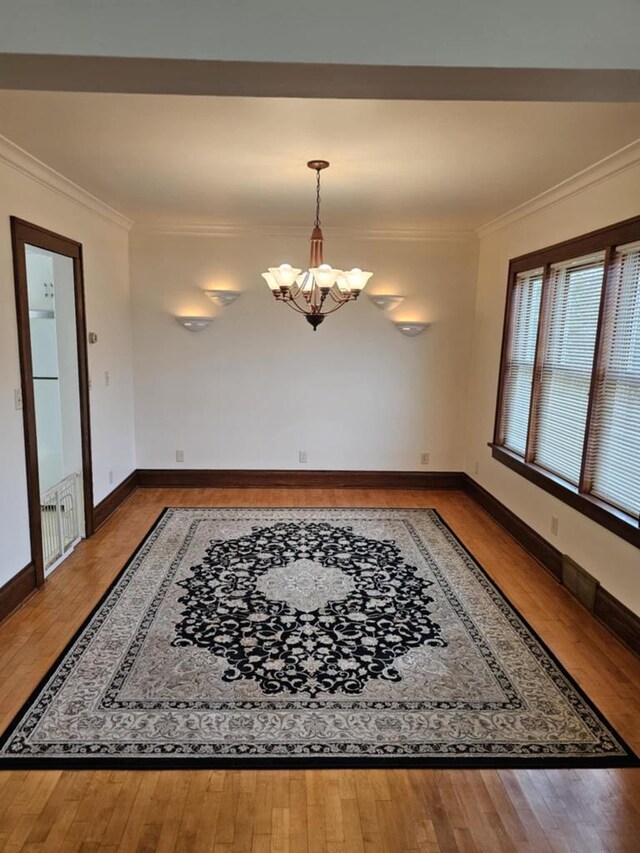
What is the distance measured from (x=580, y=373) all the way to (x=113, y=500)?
156 inches

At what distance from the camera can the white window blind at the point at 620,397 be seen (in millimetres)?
2980

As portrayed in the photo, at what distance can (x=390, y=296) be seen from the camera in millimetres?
5312

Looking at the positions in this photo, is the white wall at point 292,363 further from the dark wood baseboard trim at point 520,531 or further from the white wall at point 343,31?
the white wall at point 343,31

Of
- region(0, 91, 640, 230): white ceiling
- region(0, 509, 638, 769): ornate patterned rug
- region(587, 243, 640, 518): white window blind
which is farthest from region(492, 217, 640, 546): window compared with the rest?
region(0, 509, 638, 769): ornate patterned rug

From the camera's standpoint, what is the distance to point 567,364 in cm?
374

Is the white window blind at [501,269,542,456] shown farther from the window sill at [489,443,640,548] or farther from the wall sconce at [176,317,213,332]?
the wall sconce at [176,317,213,332]

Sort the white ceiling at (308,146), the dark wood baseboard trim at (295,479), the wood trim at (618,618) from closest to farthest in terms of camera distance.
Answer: the white ceiling at (308,146) < the wood trim at (618,618) < the dark wood baseboard trim at (295,479)

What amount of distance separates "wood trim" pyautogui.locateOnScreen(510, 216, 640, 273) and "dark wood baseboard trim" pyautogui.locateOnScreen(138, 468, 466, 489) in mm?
2324

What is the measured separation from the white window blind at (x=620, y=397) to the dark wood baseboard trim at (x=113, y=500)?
3.74 meters

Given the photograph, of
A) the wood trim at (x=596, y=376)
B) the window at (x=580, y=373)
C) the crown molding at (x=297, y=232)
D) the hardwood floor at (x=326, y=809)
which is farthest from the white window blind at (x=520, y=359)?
the hardwood floor at (x=326, y=809)

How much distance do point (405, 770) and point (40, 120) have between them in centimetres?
326

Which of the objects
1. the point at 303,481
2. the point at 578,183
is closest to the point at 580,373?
the point at 578,183

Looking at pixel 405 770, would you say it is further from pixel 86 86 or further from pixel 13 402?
pixel 13 402

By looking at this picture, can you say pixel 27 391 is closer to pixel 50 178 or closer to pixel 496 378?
pixel 50 178
